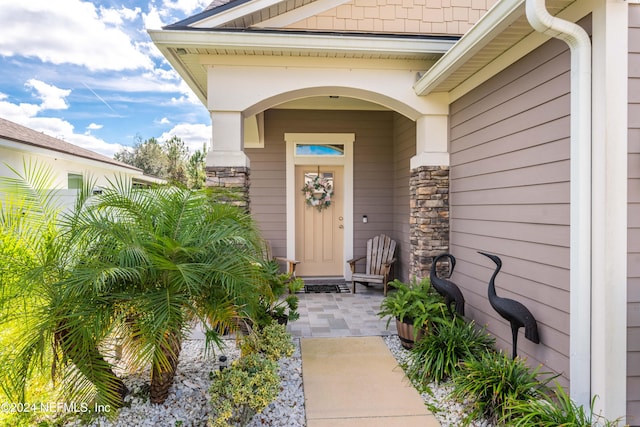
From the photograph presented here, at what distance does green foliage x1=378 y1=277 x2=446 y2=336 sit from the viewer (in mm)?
3273

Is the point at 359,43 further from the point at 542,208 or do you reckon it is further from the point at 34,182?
the point at 34,182

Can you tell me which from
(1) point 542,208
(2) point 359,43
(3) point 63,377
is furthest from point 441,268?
(3) point 63,377

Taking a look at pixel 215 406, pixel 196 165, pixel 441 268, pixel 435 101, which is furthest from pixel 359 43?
pixel 196 165

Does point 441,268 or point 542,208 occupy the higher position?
point 542,208

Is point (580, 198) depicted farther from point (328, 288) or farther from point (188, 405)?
point (328, 288)

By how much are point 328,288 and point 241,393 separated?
3.81m

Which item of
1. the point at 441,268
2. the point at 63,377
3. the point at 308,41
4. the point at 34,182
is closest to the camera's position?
the point at 63,377

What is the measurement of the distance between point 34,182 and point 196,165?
657 inches

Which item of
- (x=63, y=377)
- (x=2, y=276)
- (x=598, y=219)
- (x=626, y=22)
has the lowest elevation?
(x=63, y=377)

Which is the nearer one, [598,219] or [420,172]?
[598,219]

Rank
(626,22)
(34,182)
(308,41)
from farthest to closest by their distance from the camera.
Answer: (308,41) < (34,182) < (626,22)

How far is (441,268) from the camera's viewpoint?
4.12m

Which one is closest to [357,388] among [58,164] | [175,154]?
[58,164]

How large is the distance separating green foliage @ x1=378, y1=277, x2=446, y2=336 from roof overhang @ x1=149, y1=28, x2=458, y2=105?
236 centimetres
